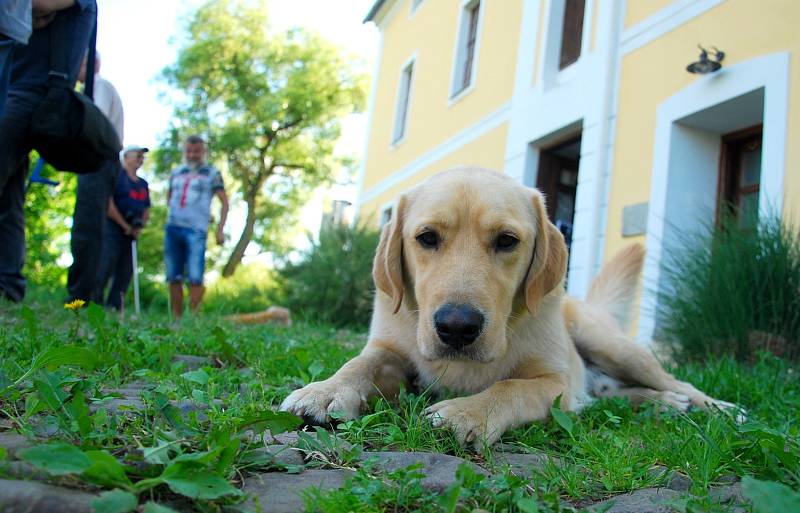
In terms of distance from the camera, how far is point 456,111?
1438 centimetres

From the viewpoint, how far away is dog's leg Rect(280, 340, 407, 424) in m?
2.19

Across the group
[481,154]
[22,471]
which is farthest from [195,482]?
[481,154]

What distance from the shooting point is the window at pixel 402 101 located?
59.6 ft

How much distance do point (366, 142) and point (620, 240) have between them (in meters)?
13.1

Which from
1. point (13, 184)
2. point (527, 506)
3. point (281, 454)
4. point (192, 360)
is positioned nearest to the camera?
point (527, 506)

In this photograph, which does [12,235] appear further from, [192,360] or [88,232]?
[192,360]

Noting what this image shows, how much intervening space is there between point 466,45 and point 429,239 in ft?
42.6

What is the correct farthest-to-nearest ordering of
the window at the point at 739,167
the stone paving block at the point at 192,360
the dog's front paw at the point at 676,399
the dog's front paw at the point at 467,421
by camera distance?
the window at the point at 739,167 < the dog's front paw at the point at 676,399 < the stone paving block at the point at 192,360 < the dog's front paw at the point at 467,421

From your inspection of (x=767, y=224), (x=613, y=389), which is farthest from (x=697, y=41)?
(x=613, y=389)

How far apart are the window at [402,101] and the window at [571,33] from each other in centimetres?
750

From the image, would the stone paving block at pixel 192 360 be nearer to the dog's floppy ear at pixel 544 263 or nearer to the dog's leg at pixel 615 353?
the dog's floppy ear at pixel 544 263

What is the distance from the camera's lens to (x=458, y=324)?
7.89 feet

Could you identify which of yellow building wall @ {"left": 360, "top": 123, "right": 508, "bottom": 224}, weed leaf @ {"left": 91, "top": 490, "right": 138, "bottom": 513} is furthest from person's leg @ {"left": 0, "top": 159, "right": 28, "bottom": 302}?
yellow building wall @ {"left": 360, "top": 123, "right": 508, "bottom": 224}

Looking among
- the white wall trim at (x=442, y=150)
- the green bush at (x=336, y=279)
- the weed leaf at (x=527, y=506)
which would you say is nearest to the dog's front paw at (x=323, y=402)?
the weed leaf at (x=527, y=506)
